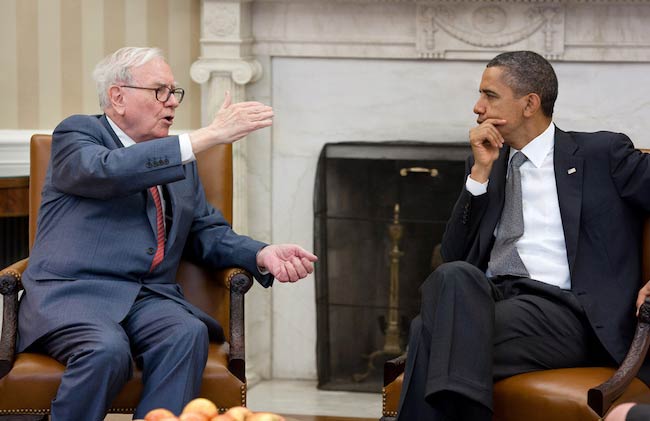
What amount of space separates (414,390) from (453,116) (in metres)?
1.82

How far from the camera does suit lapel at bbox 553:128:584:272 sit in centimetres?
311

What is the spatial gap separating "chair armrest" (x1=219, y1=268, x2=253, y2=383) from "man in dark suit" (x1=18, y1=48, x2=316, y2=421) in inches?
2.7

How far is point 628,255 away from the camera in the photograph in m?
3.12

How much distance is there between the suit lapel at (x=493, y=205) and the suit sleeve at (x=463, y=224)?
0.02 m

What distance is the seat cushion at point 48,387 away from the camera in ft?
9.56

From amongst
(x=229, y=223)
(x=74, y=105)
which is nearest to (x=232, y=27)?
(x=74, y=105)

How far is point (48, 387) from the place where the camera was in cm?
291

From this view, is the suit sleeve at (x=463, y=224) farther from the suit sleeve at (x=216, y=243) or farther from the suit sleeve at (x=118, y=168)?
the suit sleeve at (x=118, y=168)

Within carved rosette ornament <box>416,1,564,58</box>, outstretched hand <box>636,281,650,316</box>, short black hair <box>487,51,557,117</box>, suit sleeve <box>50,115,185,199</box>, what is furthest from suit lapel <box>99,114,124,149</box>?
carved rosette ornament <box>416,1,564,58</box>

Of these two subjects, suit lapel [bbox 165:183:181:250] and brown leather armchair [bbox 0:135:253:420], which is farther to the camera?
suit lapel [bbox 165:183:181:250]

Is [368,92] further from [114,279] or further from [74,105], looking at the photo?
[114,279]

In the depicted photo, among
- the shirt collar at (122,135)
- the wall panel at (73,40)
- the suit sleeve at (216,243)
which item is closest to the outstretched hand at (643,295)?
the suit sleeve at (216,243)

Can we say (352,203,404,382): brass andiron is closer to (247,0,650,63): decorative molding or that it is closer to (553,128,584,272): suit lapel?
(247,0,650,63): decorative molding

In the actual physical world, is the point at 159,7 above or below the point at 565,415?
above
